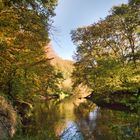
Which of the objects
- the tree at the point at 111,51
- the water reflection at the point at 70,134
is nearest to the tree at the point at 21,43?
the water reflection at the point at 70,134

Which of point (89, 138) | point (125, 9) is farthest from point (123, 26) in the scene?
point (89, 138)

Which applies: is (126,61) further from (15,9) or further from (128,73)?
(15,9)

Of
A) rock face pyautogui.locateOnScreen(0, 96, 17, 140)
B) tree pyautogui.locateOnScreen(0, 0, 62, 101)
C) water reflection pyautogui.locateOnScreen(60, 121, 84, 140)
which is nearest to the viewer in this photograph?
water reflection pyautogui.locateOnScreen(60, 121, 84, 140)

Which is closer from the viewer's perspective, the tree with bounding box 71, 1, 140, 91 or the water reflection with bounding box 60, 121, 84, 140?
the water reflection with bounding box 60, 121, 84, 140

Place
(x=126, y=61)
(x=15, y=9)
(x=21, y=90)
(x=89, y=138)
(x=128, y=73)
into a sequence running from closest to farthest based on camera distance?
(x=89, y=138), (x=15, y=9), (x=21, y=90), (x=128, y=73), (x=126, y=61)

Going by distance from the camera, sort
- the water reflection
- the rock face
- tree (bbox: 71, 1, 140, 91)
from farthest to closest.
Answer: tree (bbox: 71, 1, 140, 91) < the rock face < the water reflection

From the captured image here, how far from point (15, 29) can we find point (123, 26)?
27698 mm

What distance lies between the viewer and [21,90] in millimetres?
27938

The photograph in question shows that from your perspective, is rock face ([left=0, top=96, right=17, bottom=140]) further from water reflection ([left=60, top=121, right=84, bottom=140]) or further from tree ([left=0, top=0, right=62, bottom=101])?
tree ([left=0, top=0, right=62, bottom=101])

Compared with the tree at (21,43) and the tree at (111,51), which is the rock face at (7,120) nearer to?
the tree at (21,43)

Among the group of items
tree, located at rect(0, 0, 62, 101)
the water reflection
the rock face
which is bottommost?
the water reflection

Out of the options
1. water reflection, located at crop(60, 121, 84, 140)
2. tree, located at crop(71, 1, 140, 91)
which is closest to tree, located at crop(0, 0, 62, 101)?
water reflection, located at crop(60, 121, 84, 140)

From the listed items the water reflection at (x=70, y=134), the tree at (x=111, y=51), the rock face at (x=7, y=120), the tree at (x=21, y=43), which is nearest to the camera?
the water reflection at (x=70, y=134)

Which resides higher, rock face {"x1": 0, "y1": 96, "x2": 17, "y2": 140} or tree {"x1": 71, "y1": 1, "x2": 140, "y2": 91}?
tree {"x1": 71, "y1": 1, "x2": 140, "y2": 91}
